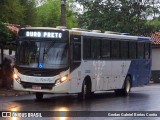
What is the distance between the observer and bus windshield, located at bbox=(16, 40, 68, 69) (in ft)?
63.8

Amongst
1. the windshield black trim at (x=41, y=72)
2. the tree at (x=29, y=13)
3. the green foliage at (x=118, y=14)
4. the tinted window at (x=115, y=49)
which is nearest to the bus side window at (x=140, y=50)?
the tinted window at (x=115, y=49)

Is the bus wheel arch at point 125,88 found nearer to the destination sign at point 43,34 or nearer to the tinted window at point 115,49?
the tinted window at point 115,49

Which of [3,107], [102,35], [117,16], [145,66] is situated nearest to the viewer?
[3,107]

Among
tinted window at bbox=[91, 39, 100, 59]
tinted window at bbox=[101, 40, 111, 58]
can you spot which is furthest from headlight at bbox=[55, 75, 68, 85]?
tinted window at bbox=[101, 40, 111, 58]

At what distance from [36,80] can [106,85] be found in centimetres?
484

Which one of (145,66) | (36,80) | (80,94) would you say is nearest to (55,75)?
(36,80)

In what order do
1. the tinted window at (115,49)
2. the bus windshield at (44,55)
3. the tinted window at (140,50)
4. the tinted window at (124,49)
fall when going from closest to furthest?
1. the bus windshield at (44,55)
2. the tinted window at (115,49)
3. the tinted window at (124,49)
4. the tinted window at (140,50)

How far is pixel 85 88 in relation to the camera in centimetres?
2127

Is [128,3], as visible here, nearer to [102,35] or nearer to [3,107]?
[102,35]

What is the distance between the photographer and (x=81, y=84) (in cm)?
2070

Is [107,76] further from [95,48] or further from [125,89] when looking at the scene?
[125,89]

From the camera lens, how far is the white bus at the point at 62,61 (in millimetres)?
19391

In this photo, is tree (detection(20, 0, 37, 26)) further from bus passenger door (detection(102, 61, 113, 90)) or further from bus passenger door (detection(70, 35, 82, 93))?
bus passenger door (detection(70, 35, 82, 93))

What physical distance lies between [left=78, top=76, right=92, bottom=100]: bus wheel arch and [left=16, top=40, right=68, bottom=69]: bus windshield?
1.91m
